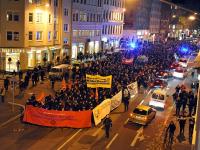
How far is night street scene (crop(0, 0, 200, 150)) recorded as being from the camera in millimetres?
23094

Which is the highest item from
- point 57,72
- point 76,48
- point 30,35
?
point 30,35

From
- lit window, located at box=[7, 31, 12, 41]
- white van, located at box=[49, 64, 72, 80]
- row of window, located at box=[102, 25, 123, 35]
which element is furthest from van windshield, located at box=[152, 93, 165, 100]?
row of window, located at box=[102, 25, 123, 35]

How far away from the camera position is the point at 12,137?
2231cm

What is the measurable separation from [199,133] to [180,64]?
50063mm

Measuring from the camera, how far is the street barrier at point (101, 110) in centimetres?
2541

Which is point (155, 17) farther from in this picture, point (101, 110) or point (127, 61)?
point (101, 110)

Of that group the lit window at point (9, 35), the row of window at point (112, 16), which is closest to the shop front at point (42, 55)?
the lit window at point (9, 35)

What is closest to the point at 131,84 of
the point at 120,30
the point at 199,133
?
the point at 199,133

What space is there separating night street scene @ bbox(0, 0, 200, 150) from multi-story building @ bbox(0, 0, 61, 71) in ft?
0.39

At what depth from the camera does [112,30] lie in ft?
285

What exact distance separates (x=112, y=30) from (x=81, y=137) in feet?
214

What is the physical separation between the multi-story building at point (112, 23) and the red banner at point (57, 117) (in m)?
56.5

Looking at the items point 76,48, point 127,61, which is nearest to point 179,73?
point 127,61

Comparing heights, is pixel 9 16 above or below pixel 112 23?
below
